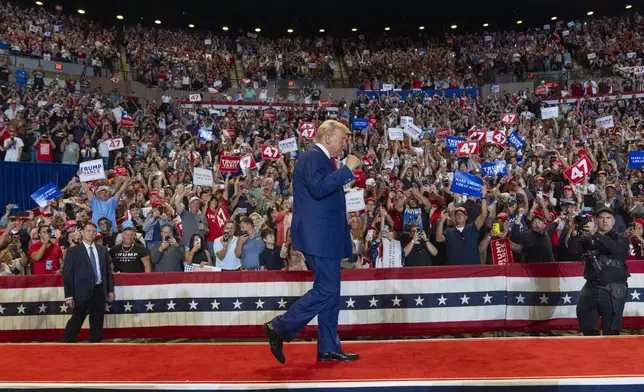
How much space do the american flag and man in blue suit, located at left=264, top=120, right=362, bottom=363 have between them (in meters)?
3.74

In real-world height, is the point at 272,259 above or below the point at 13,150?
below

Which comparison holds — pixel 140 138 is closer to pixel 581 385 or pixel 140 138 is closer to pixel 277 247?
pixel 277 247

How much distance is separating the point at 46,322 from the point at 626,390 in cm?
761

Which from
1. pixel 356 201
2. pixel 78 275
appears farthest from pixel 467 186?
pixel 78 275

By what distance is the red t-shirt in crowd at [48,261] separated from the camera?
30.7 ft

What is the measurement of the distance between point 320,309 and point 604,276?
3.39 metres

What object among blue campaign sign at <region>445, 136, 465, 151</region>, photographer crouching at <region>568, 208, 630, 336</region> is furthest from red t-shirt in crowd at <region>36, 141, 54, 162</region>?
photographer crouching at <region>568, 208, 630, 336</region>

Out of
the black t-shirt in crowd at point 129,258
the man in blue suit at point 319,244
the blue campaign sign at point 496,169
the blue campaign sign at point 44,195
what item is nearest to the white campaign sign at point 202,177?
the blue campaign sign at point 44,195

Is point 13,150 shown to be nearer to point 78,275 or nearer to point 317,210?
point 78,275

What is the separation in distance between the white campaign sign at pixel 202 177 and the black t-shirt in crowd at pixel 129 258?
115 inches

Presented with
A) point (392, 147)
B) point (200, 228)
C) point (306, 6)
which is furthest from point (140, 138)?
point (306, 6)

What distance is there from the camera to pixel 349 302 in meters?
8.47

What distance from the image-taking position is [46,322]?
865 centimetres

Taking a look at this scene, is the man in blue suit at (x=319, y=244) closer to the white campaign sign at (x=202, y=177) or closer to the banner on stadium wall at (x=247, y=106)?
the white campaign sign at (x=202, y=177)
